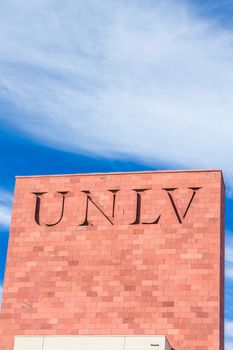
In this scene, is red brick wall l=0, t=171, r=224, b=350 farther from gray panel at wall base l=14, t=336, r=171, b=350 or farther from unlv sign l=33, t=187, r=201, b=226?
gray panel at wall base l=14, t=336, r=171, b=350

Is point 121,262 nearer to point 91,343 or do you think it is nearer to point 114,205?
point 114,205

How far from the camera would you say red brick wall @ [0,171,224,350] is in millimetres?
45125

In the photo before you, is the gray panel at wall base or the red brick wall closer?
the gray panel at wall base

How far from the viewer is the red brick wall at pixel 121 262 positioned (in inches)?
1777

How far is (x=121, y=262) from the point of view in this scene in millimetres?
46594

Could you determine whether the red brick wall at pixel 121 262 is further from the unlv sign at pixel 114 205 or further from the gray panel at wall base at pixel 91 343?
the gray panel at wall base at pixel 91 343

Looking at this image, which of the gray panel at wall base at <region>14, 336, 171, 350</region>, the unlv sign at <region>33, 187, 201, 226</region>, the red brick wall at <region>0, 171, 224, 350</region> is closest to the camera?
the gray panel at wall base at <region>14, 336, 171, 350</region>

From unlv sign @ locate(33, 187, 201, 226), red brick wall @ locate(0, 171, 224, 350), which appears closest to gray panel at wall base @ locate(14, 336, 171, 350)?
red brick wall @ locate(0, 171, 224, 350)

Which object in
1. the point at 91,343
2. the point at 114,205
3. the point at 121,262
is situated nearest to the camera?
the point at 91,343

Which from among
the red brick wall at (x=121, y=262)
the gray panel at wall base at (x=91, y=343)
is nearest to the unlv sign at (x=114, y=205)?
the red brick wall at (x=121, y=262)

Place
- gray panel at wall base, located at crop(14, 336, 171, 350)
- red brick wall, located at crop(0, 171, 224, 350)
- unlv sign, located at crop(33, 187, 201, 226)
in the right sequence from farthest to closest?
unlv sign, located at crop(33, 187, 201, 226), red brick wall, located at crop(0, 171, 224, 350), gray panel at wall base, located at crop(14, 336, 171, 350)

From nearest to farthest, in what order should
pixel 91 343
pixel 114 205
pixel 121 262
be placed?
1. pixel 91 343
2. pixel 121 262
3. pixel 114 205

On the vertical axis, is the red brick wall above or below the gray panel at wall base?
above

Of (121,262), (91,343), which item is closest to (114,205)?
(121,262)
